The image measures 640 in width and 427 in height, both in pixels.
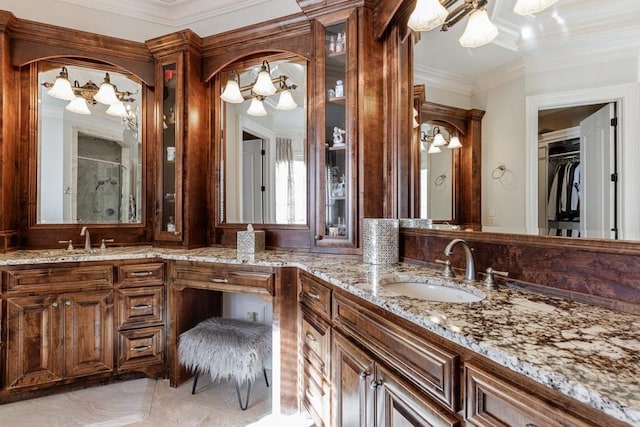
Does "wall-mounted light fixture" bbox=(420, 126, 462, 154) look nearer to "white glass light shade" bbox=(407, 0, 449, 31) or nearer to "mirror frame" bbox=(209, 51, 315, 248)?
"white glass light shade" bbox=(407, 0, 449, 31)

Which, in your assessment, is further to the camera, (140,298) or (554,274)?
(140,298)

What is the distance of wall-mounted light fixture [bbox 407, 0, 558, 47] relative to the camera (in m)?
1.36

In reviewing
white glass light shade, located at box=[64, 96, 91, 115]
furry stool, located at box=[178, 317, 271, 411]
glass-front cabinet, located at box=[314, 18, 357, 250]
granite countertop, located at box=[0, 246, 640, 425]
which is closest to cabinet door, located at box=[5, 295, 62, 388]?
furry stool, located at box=[178, 317, 271, 411]

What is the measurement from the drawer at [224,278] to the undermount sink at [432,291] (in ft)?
2.63

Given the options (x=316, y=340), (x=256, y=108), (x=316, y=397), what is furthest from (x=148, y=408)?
(x=256, y=108)

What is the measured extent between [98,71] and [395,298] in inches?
118

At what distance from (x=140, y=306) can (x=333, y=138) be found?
177 cm

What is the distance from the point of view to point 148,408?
6.56 feet

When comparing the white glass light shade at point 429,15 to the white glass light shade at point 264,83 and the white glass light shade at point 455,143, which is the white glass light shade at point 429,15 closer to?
the white glass light shade at point 455,143

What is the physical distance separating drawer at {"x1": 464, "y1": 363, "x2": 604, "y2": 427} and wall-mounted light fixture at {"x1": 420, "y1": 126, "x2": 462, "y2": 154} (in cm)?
112

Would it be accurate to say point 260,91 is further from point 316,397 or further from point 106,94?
point 316,397

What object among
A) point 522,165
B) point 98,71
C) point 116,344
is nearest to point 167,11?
point 98,71

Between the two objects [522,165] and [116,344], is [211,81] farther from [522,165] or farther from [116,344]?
Result: [522,165]

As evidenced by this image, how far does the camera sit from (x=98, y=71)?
105 inches
